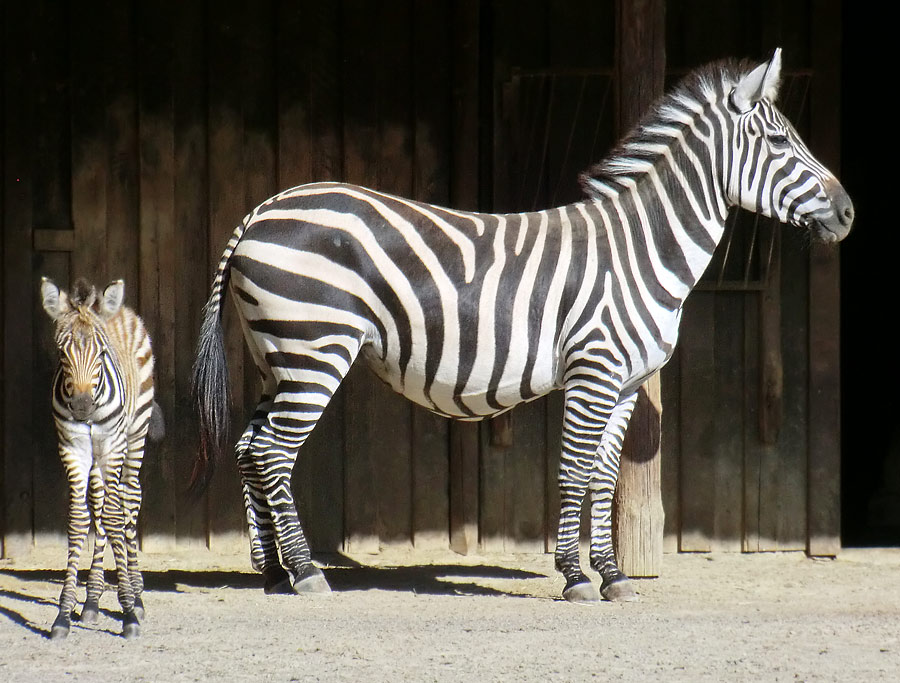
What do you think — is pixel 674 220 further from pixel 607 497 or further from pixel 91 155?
pixel 91 155

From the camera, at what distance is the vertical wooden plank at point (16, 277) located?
632 cm

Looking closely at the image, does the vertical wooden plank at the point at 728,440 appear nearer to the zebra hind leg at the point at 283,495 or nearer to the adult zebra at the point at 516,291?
the adult zebra at the point at 516,291

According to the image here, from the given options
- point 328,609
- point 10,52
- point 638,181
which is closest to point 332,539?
point 328,609

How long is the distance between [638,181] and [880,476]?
13.4ft

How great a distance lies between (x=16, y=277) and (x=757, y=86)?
4091 mm

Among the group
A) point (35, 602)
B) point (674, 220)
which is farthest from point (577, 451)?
point (35, 602)

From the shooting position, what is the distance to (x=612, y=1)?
21.6 ft

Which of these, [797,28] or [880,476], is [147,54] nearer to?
[797,28]

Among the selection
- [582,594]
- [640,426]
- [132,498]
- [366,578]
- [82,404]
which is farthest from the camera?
[366,578]

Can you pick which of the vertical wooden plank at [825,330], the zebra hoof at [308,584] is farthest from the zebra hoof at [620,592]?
the vertical wooden plank at [825,330]

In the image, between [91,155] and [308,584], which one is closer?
[308,584]

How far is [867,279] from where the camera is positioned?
8883mm

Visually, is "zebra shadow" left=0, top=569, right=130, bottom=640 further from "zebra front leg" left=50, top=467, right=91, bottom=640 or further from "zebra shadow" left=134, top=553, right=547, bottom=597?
"zebra shadow" left=134, top=553, right=547, bottom=597

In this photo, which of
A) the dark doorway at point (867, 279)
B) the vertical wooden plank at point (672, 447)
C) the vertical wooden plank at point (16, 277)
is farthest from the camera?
the dark doorway at point (867, 279)
